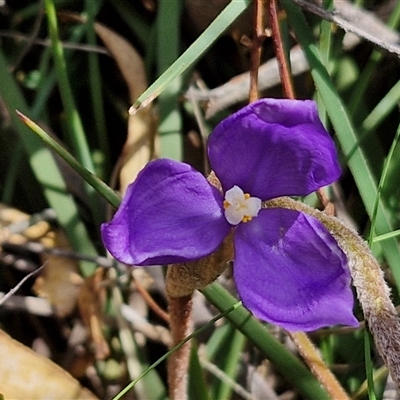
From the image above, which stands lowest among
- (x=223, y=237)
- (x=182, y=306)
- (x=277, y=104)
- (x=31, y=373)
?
(x=31, y=373)

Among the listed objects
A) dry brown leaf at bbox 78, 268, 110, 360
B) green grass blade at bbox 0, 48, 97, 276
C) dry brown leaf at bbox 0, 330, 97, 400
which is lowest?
dry brown leaf at bbox 0, 330, 97, 400

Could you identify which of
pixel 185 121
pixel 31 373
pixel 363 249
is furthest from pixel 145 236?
pixel 185 121

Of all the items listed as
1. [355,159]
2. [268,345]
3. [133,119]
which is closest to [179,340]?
[268,345]

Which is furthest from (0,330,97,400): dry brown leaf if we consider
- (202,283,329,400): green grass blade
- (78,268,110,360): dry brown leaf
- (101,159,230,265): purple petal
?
(101,159,230,265): purple petal

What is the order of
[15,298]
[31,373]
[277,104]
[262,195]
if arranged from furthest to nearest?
1. [15,298]
2. [31,373]
3. [262,195]
4. [277,104]

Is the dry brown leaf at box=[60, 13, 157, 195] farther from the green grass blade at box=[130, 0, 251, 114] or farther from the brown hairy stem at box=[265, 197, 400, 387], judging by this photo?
the brown hairy stem at box=[265, 197, 400, 387]

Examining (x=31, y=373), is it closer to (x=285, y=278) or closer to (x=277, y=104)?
(x=285, y=278)
